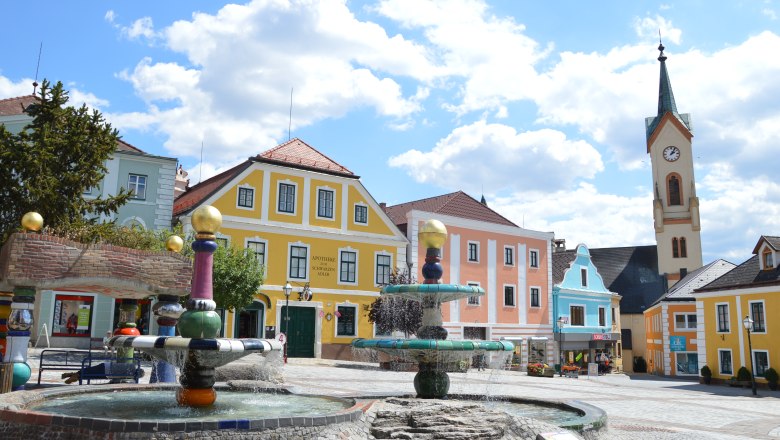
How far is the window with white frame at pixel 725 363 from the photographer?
32.4 m

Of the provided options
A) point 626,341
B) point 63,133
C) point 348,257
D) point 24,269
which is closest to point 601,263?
point 626,341

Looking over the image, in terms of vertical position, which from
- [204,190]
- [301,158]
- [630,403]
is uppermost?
[301,158]

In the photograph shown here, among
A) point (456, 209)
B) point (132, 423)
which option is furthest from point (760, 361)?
point (132, 423)

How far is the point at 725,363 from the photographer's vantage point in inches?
1289

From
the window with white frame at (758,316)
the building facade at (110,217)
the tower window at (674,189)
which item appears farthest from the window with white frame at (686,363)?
the building facade at (110,217)

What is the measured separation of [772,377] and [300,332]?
21957 mm

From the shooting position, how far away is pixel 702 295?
34.2 m

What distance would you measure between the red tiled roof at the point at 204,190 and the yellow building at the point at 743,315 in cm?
2499

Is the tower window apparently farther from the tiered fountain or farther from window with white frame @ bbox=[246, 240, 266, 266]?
the tiered fountain

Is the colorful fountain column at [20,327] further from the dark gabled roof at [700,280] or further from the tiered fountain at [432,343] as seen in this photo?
the dark gabled roof at [700,280]

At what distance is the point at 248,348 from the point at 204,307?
3.25ft

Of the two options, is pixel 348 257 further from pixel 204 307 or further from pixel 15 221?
pixel 204 307

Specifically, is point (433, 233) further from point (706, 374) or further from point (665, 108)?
point (665, 108)

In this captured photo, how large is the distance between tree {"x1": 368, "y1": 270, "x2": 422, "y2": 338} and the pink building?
4701 mm
